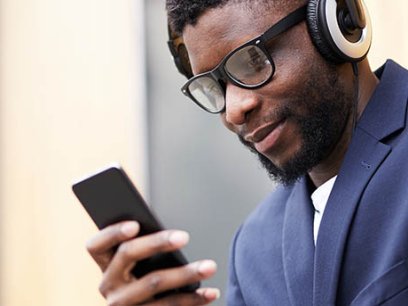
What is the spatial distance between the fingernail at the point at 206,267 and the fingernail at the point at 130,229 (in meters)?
0.10

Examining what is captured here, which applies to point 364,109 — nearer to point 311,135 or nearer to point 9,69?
point 311,135

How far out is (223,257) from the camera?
2135mm

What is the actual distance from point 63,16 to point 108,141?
0.44 m

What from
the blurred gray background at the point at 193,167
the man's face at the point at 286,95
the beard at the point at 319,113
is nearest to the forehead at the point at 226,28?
the man's face at the point at 286,95

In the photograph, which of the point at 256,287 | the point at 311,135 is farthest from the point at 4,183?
the point at 311,135

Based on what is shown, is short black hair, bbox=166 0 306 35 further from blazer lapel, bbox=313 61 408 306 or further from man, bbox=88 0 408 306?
blazer lapel, bbox=313 61 408 306

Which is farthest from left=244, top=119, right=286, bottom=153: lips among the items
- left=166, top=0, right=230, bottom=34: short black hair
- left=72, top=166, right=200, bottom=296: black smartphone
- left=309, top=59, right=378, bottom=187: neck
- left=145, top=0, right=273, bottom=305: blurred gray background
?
left=145, top=0, right=273, bottom=305: blurred gray background

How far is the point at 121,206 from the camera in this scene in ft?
3.03

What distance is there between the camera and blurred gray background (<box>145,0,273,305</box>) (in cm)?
214

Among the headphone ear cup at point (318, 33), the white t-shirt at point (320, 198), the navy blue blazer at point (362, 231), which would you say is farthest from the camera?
the white t-shirt at point (320, 198)

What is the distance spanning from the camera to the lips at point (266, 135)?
123 centimetres

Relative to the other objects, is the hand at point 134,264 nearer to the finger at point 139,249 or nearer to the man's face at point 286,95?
the finger at point 139,249

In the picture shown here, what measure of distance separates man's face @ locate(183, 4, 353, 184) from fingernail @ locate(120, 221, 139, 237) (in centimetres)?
38

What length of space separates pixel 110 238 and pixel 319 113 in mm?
495
